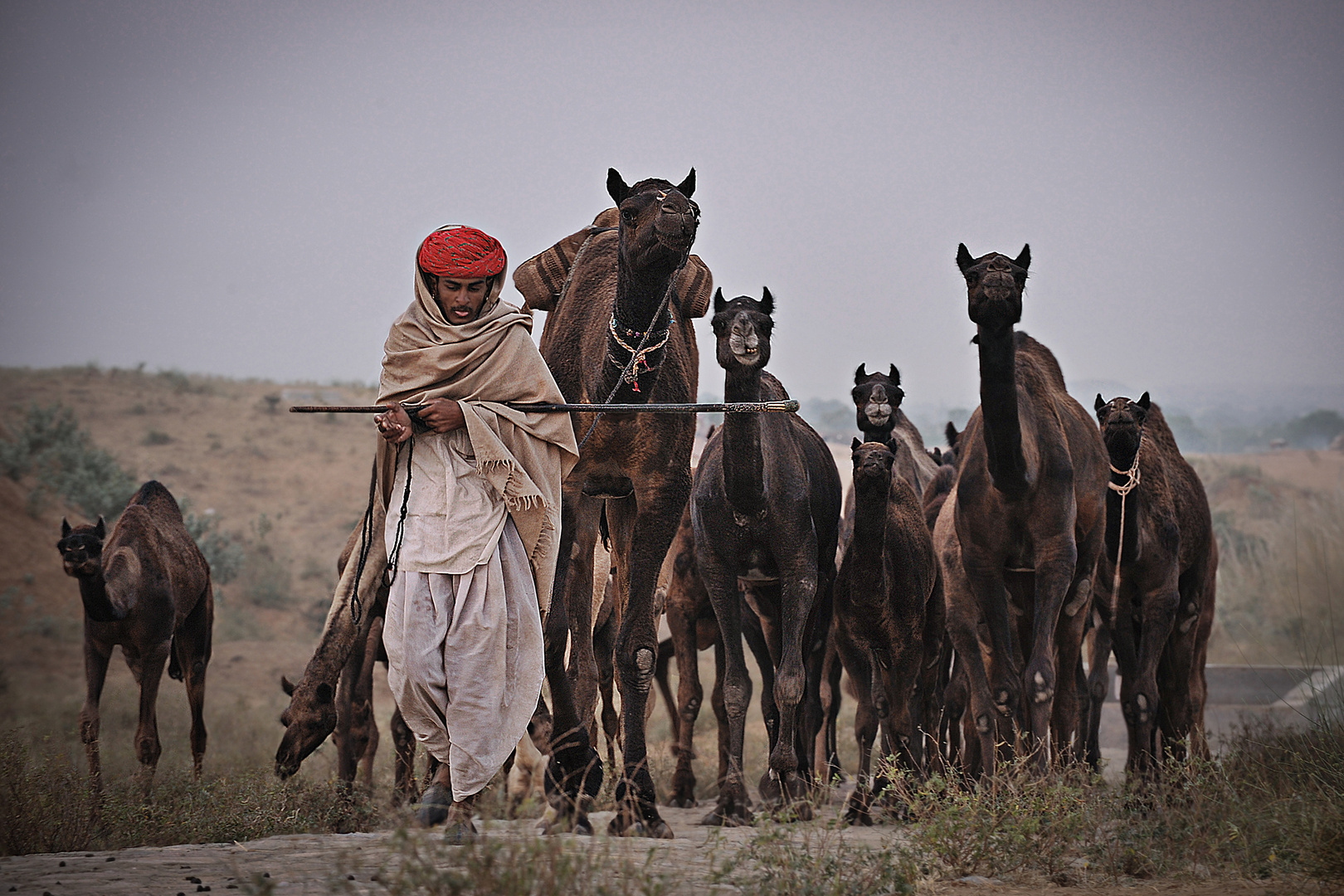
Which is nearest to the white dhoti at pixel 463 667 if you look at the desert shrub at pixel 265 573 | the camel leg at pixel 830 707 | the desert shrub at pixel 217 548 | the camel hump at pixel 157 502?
the camel leg at pixel 830 707

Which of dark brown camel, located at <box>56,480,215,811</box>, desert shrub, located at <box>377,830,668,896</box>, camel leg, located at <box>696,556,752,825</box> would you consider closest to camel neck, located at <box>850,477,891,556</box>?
camel leg, located at <box>696,556,752,825</box>

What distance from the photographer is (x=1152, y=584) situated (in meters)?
9.12

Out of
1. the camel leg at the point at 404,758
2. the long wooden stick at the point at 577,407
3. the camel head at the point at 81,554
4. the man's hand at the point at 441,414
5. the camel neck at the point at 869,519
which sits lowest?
the camel leg at the point at 404,758

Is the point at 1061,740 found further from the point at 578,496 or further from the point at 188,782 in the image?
the point at 188,782

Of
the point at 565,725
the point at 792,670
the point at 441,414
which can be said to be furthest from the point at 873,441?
the point at 441,414

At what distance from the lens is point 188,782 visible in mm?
8883

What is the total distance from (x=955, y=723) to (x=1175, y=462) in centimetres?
311

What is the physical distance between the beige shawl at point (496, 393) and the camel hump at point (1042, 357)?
4838mm

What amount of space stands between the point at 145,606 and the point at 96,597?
0.62 metres

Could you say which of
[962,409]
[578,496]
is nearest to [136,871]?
[578,496]

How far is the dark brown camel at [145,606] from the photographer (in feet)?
31.5

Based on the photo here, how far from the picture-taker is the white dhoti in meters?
5.15

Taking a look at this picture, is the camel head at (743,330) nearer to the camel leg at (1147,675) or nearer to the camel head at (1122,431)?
the camel head at (1122,431)

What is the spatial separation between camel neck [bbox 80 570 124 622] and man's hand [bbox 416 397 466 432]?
221 inches
